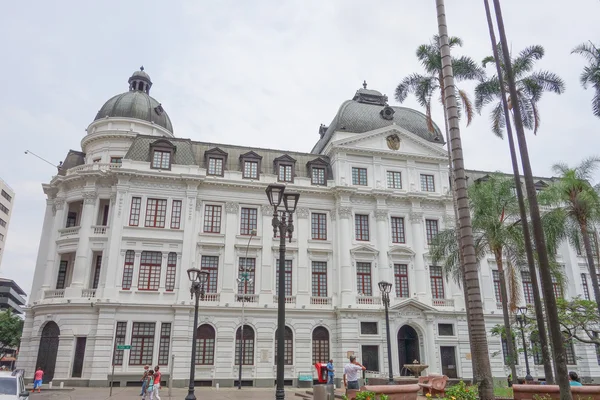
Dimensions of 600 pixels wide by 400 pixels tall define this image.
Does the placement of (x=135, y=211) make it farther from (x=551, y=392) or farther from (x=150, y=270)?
(x=551, y=392)

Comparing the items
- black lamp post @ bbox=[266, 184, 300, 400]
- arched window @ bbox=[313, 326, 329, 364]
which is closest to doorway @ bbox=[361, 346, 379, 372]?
arched window @ bbox=[313, 326, 329, 364]

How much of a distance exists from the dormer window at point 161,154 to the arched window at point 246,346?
45.2ft

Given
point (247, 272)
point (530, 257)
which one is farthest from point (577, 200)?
point (247, 272)

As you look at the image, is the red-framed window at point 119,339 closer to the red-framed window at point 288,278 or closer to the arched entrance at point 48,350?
the arched entrance at point 48,350

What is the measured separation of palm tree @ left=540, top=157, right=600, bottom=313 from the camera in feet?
81.5

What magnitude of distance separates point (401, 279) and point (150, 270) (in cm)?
1941

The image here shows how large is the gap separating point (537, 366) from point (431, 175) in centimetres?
1757

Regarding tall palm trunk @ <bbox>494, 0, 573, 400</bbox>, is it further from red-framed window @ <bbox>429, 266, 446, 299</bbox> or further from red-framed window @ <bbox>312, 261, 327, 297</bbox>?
red-framed window @ <bbox>429, 266, 446, 299</bbox>

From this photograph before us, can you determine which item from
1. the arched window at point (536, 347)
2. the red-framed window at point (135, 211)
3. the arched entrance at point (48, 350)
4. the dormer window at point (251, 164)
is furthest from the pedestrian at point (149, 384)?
the arched window at point (536, 347)

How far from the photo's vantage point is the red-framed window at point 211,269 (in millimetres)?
34219

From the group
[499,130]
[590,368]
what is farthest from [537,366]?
[499,130]

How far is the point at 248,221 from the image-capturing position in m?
36.4

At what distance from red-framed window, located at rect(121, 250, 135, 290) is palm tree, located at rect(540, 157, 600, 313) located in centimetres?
2732

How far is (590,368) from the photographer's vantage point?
37375 millimetres
